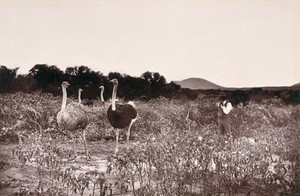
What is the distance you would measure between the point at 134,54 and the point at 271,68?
1.12 metres

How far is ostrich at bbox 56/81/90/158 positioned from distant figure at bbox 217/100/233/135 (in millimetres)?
1040

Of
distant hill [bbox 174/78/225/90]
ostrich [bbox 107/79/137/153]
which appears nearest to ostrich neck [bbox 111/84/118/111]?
ostrich [bbox 107/79/137/153]

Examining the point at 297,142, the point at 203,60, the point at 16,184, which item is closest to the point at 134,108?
the point at 203,60

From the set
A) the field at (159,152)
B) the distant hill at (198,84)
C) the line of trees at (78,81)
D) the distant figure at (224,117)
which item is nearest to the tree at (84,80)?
the line of trees at (78,81)

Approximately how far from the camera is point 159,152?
390 cm

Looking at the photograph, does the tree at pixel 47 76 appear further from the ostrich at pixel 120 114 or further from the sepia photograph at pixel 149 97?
the ostrich at pixel 120 114

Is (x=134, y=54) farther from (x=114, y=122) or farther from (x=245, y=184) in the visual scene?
(x=245, y=184)

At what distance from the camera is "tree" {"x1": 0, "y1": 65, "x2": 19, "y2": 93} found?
3.68m

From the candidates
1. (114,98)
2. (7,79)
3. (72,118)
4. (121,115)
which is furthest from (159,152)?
(7,79)

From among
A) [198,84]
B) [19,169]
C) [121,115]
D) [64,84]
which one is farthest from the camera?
[198,84]

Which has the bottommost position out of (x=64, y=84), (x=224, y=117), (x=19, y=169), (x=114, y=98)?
(x=19, y=169)

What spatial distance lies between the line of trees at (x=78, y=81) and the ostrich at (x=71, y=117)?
0.24 ft

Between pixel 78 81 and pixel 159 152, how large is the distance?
31.1 inches

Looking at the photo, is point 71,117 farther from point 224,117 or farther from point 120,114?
point 224,117
